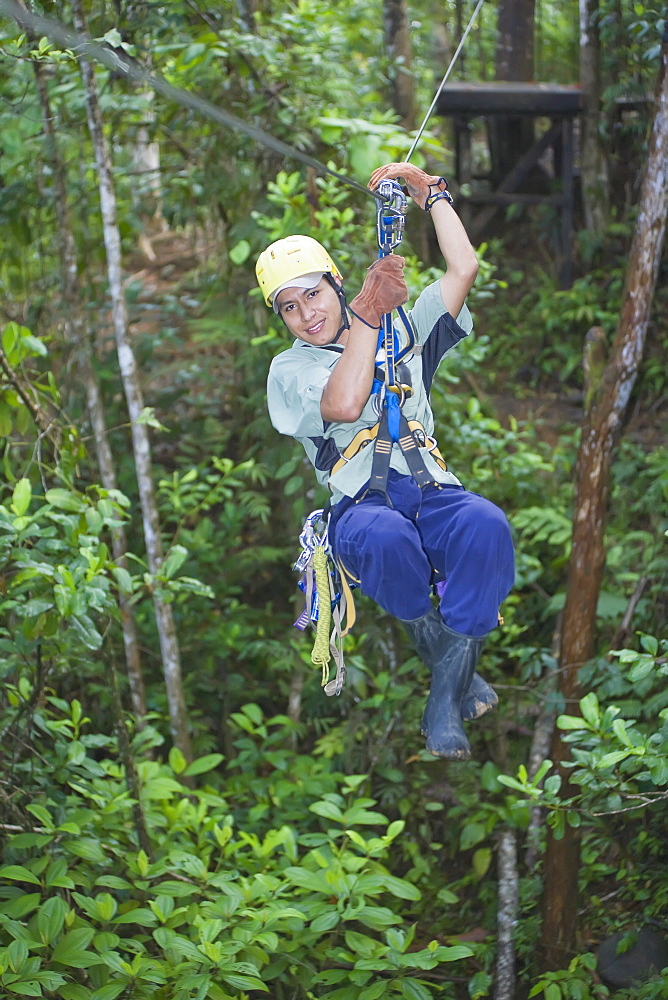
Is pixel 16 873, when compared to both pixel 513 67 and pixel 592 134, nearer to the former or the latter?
pixel 592 134

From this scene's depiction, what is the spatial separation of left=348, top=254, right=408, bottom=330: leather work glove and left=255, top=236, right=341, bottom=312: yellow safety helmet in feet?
0.67

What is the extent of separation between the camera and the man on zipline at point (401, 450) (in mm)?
2551

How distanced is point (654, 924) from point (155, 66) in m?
4.96

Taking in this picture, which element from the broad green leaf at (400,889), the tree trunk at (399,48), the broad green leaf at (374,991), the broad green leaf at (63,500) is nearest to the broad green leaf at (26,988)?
the broad green leaf at (374,991)

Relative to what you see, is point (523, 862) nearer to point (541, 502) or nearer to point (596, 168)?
point (541, 502)

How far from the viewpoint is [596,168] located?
8703 mm

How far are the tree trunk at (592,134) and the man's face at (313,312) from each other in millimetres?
6613

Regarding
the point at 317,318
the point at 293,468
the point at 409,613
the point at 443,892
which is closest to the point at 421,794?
the point at 443,892

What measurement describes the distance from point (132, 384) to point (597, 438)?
91.0 inches

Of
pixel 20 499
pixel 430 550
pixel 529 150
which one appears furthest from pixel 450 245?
pixel 529 150

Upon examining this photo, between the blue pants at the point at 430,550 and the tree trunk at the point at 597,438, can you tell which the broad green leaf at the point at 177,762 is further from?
the blue pants at the point at 430,550

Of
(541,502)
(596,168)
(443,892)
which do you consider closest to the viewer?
(443,892)

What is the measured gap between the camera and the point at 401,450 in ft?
8.90

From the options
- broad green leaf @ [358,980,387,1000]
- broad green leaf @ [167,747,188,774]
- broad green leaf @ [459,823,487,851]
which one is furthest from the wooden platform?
broad green leaf @ [358,980,387,1000]
